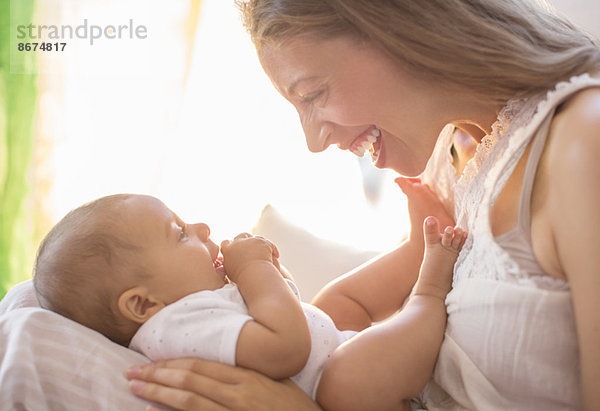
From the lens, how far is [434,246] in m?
1.09

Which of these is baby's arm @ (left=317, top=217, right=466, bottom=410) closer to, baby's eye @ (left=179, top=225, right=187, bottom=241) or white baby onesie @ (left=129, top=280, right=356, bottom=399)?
white baby onesie @ (left=129, top=280, right=356, bottom=399)

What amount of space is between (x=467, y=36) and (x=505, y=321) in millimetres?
519

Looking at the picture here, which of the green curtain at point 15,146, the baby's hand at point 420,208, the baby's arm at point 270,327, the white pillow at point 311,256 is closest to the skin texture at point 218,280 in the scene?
the baby's arm at point 270,327

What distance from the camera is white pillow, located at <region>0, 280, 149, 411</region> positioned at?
0.88 metres

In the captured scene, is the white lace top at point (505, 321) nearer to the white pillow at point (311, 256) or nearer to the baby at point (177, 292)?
the baby at point (177, 292)

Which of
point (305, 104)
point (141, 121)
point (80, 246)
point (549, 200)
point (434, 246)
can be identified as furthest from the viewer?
point (141, 121)

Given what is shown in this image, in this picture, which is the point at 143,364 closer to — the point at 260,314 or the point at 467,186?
the point at 260,314

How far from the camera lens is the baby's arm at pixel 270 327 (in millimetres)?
920

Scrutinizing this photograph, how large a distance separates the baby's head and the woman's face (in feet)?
1.27

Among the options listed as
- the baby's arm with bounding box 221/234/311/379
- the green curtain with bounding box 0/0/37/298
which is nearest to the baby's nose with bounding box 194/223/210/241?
the baby's arm with bounding box 221/234/311/379

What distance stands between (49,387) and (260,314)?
341mm

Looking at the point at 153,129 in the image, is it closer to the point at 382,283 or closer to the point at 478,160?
the point at 382,283

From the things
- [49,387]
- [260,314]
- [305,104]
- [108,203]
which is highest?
[305,104]

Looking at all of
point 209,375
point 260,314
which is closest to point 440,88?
point 260,314
